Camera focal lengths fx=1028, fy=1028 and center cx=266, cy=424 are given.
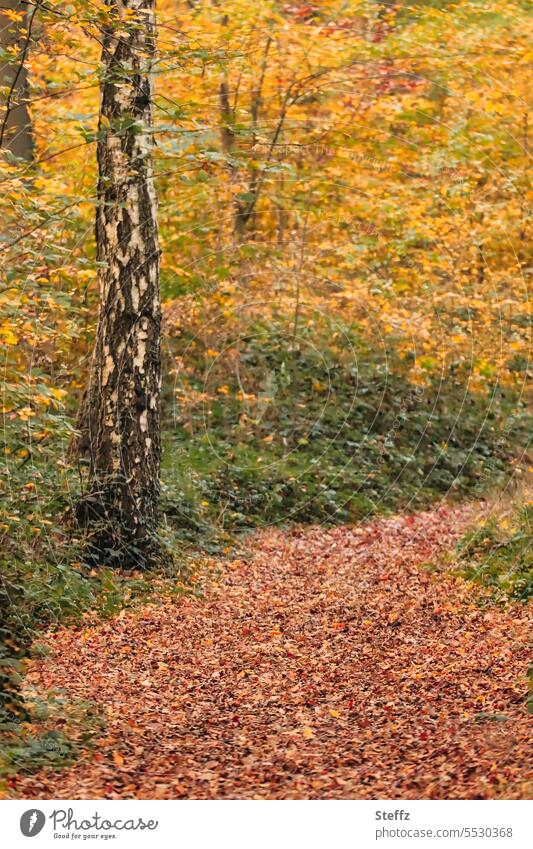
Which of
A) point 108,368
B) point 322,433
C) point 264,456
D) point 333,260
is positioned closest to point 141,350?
point 108,368

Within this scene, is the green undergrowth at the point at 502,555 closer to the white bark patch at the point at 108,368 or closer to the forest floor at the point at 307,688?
the forest floor at the point at 307,688

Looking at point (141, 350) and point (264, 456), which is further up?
point (141, 350)

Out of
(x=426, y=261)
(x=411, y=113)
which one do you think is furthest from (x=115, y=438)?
(x=411, y=113)

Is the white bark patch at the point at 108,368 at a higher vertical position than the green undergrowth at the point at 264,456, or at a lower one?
higher

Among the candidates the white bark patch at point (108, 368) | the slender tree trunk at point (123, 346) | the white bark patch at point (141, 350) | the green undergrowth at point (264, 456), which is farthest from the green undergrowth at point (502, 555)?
the white bark patch at point (108, 368)

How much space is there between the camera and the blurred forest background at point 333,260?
12.3 m

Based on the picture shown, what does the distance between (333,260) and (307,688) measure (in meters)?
9.01

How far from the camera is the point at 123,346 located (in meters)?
8.90
